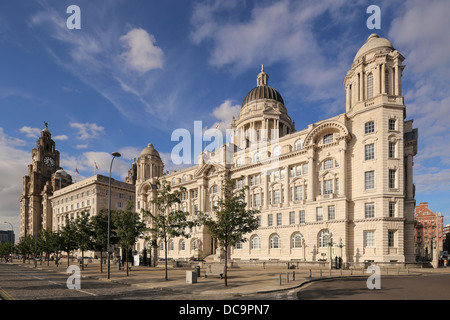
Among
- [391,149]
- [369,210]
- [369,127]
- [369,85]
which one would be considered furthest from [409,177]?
[369,85]

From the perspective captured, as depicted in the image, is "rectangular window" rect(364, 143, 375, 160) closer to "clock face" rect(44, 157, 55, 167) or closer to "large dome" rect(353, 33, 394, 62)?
"large dome" rect(353, 33, 394, 62)

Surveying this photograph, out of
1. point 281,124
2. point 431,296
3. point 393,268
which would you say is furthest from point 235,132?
point 431,296

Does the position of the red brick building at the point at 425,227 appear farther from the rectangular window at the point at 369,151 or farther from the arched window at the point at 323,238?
the rectangular window at the point at 369,151

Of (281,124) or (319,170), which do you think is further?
(281,124)

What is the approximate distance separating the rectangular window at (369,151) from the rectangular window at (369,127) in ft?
6.82

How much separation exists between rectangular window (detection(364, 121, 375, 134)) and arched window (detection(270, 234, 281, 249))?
22.6 meters

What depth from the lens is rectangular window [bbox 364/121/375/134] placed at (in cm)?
4622

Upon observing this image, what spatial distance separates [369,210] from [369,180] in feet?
13.9

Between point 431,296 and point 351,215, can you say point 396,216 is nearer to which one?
point 351,215

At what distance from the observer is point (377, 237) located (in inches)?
1694

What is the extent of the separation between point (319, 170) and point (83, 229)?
121 ft

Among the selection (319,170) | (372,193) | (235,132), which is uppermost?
(235,132)

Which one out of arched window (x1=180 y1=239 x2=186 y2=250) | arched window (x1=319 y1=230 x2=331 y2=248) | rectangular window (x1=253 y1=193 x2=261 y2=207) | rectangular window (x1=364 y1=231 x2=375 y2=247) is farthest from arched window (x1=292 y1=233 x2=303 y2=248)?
arched window (x1=180 y1=239 x2=186 y2=250)
